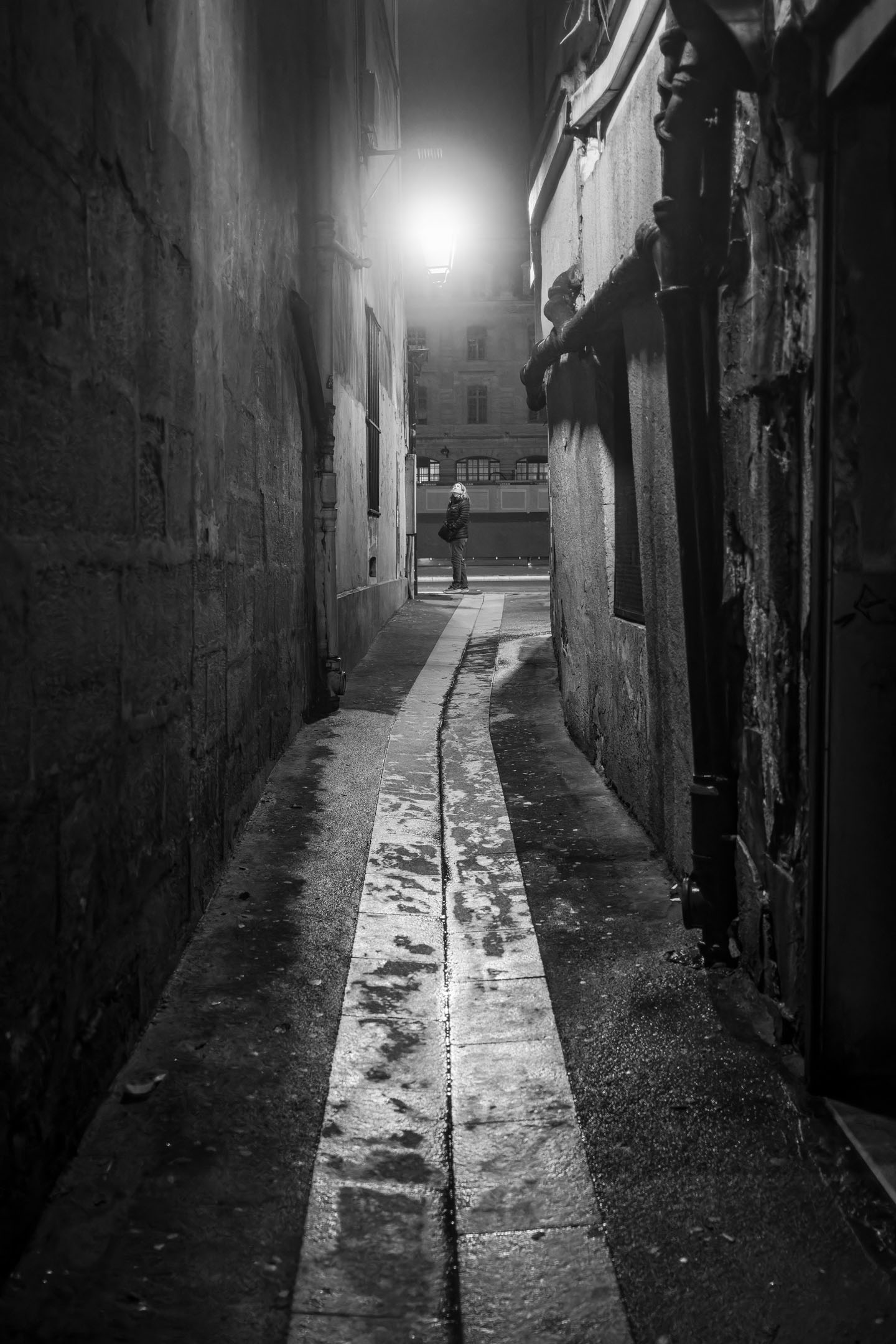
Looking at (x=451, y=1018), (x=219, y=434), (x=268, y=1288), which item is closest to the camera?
(x=268, y=1288)

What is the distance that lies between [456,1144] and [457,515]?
15.8 meters

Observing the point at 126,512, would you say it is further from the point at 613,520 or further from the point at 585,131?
the point at 585,131

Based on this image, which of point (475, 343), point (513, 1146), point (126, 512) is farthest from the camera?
point (475, 343)

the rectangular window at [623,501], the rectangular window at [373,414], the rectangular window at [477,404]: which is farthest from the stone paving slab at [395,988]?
the rectangular window at [477,404]

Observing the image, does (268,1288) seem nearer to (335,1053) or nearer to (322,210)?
(335,1053)

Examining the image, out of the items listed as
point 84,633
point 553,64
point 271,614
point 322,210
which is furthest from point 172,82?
point 553,64

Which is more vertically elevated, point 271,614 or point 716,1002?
point 271,614

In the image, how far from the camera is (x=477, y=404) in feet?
174

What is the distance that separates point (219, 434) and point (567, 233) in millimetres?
3357

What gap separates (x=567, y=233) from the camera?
6.56 m

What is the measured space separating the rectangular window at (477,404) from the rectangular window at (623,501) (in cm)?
4867

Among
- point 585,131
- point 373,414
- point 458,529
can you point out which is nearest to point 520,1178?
point 585,131

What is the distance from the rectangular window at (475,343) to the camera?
53.4 m

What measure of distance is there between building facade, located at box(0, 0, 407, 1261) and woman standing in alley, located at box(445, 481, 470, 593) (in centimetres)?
1160
